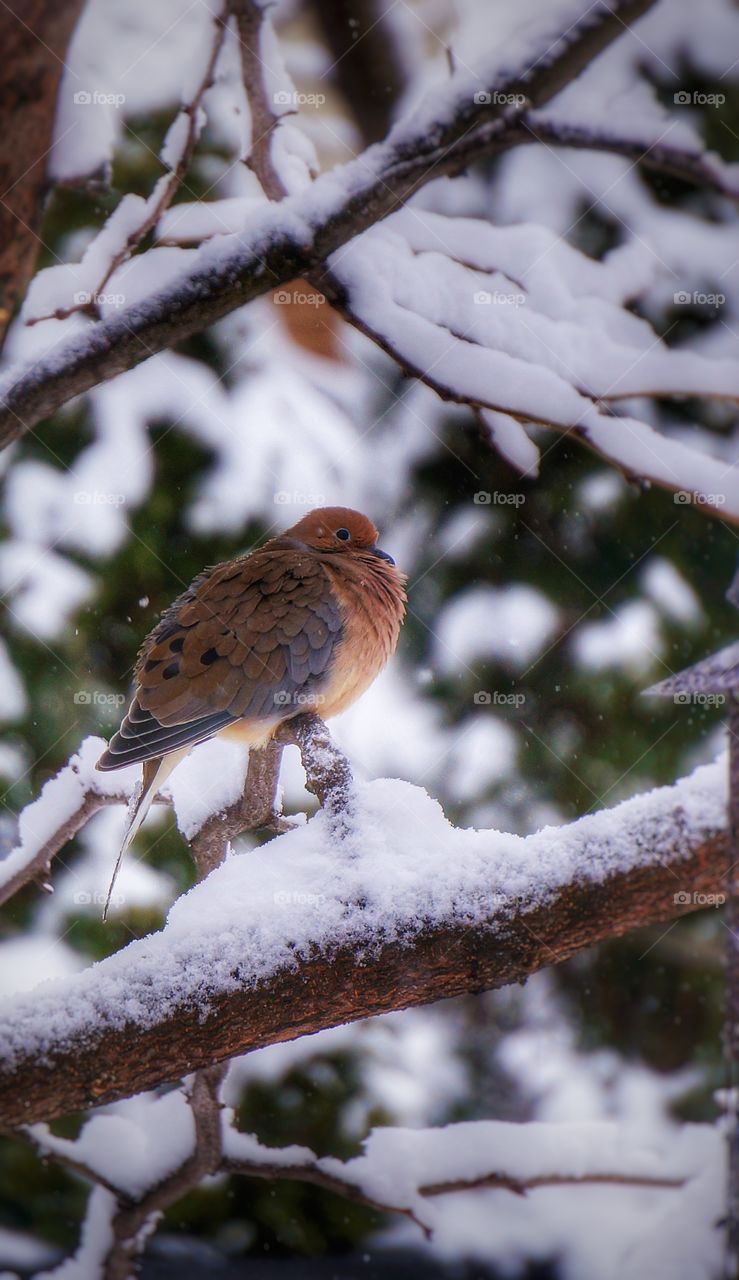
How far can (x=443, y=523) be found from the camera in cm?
121

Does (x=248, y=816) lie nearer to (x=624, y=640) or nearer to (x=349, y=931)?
(x=349, y=931)

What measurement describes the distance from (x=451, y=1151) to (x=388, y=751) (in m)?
0.46

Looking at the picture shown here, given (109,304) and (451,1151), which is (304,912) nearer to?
(451,1151)

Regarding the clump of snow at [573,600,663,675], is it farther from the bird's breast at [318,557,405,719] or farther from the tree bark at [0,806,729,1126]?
the tree bark at [0,806,729,1126]

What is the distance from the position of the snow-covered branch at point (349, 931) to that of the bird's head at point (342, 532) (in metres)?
0.31

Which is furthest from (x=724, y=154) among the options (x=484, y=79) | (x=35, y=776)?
(x=35, y=776)

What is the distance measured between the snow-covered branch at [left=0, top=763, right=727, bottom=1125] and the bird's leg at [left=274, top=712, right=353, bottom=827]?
0.05ft

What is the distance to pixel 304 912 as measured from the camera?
847mm

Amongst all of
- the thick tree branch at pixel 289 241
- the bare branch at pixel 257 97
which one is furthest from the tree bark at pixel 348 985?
the bare branch at pixel 257 97

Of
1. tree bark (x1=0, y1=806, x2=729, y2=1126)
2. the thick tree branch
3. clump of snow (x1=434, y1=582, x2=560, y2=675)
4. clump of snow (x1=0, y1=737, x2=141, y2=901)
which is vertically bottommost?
tree bark (x1=0, y1=806, x2=729, y2=1126)

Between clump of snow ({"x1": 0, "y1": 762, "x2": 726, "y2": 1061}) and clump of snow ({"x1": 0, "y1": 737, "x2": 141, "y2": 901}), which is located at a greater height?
clump of snow ({"x1": 0, "y1": 737, "x2": 141, "y2": 901})

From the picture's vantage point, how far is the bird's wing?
103cm

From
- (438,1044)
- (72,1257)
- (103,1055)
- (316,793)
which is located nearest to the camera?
(103,1055)

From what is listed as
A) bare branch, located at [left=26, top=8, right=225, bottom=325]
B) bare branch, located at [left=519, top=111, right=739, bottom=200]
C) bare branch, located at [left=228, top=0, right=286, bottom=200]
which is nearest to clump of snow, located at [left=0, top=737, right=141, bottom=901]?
bare branch, located at [left=26, top=8, right=225, bottom=325]
